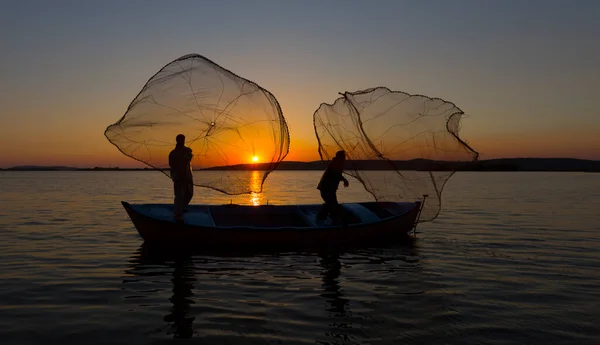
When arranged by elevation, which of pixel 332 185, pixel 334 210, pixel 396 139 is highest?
pixel 396 139

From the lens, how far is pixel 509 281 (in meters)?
11.1

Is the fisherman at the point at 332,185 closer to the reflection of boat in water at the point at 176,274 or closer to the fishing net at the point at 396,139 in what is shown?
the fishing net at the point at 396,139

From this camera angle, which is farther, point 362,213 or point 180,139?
point 362,213

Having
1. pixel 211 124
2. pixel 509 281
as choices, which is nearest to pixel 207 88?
pixel 211 124

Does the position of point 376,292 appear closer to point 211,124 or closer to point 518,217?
point 211,124

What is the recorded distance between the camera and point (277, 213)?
57.3ft

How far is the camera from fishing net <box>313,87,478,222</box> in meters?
14.5

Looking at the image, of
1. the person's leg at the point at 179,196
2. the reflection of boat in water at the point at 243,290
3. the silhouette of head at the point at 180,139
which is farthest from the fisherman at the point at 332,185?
the silhouette of head at the point at 180,139

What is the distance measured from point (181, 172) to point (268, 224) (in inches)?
182

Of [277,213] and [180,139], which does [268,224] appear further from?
[180,139]

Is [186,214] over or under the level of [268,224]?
over

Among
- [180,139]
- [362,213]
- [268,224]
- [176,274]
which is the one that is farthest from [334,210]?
[176,274]

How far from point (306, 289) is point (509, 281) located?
174 inches

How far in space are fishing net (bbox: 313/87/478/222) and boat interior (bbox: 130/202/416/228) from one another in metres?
1.26
